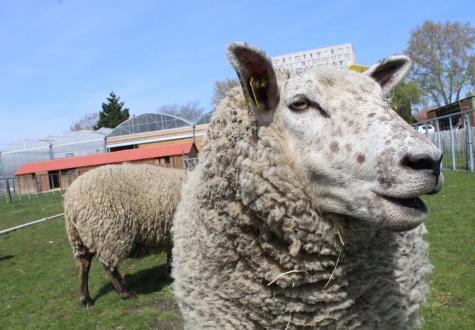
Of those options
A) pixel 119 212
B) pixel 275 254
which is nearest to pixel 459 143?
pixel 119 212

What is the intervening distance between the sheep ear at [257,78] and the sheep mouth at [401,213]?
0.77 meters

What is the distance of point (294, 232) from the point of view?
6.75ft

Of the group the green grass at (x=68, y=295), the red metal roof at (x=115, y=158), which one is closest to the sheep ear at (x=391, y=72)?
the green grass at (x=68, y=295)

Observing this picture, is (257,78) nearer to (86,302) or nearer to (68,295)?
(86,302)

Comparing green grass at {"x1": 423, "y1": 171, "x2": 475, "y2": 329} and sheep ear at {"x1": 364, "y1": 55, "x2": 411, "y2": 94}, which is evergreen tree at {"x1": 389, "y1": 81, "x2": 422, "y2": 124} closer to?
green grass at {"x1": 423, "y1": 171, "x2": 475, "y2": 329}

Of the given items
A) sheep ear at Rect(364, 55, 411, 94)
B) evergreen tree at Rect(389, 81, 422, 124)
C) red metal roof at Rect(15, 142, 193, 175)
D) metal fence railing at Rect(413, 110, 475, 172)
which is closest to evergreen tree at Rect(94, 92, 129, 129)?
red metal roof at Rect(15, 142, 193, 175)

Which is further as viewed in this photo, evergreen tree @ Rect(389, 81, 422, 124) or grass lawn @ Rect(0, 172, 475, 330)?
evergreen tree @ Rect(389, 81, 422, 124)

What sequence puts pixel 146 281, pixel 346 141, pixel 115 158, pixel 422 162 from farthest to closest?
pixel 115 158 → pixel 146 281 → pixel 346 141 → pixel 422 162

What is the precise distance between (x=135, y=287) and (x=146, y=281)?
299mm

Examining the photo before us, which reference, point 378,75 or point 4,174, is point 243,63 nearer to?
point 378,75

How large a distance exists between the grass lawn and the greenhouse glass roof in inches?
1541

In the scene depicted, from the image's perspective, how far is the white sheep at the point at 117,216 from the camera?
569 cm

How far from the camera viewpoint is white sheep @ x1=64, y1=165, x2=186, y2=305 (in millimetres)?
5691

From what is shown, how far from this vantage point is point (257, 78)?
2.15 metres
